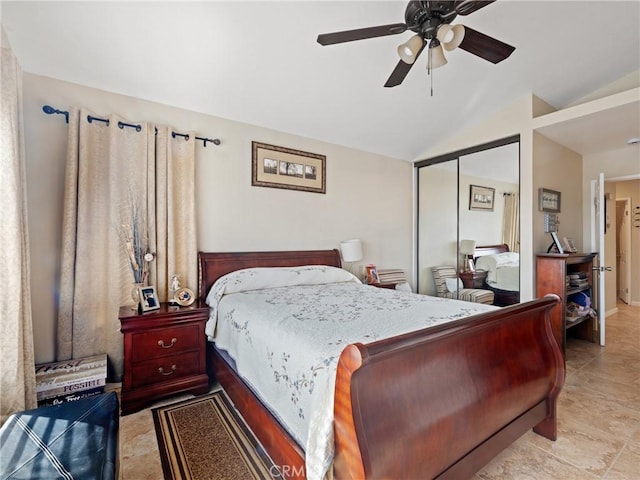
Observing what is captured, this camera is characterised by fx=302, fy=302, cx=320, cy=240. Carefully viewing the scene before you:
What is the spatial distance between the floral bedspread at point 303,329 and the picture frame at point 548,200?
2.04 metres

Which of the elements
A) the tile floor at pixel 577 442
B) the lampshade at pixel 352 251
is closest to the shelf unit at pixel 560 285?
the tile floor at pixel 577 442

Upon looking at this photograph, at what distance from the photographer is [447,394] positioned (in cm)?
130

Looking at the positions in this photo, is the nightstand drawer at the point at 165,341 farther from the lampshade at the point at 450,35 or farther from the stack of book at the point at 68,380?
the lampshade at the point at 450,35

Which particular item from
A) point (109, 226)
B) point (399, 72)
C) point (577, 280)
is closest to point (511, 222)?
point (577, 280)

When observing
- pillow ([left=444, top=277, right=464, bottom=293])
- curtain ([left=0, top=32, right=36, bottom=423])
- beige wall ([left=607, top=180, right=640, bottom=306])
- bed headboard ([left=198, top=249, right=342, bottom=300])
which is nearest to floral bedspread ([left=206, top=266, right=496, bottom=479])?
bed headboard ([left=198, top=249, right=342, bottom=300])

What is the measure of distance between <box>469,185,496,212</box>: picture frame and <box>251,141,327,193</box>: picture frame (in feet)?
6.26

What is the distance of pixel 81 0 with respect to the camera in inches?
72.1

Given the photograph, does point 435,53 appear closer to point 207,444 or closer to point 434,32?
point 434,32

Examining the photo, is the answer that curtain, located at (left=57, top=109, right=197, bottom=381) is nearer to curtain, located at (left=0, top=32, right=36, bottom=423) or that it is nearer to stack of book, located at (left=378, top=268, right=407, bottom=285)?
curtain, located at (left=0, top=32, right=36, bottom=423)

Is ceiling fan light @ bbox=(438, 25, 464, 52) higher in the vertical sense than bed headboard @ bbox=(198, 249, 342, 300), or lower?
higher

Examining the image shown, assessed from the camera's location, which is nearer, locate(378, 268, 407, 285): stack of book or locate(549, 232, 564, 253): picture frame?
locate(549, 232, 564, 253): picture frame

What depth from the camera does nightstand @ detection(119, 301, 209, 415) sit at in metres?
2.13

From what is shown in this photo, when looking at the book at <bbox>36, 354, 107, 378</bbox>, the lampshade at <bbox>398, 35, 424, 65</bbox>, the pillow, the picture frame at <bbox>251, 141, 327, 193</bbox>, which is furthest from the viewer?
the pillow

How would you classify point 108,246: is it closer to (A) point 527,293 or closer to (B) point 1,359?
(B) point 1,359
